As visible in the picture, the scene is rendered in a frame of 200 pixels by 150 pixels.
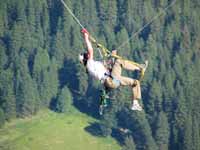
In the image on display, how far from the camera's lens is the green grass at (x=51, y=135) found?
10756cm

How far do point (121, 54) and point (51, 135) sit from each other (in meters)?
32.0

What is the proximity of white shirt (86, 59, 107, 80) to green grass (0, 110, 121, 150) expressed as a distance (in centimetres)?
6857

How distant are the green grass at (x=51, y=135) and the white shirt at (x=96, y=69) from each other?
68.6m

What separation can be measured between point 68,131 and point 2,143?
812 cm

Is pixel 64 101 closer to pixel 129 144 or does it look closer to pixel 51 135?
pixel 51 135

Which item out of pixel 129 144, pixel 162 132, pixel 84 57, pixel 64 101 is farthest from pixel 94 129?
pixel 84 57

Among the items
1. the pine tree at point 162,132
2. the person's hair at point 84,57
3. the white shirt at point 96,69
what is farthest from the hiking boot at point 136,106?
the pine tree at point 162,132

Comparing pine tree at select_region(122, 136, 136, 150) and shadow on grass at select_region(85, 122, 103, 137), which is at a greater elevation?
shadow on grass at select_region(85, 122, 103, 137)

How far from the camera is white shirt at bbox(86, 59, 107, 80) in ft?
125

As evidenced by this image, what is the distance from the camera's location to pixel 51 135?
10981 centimetres

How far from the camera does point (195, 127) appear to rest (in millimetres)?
115438

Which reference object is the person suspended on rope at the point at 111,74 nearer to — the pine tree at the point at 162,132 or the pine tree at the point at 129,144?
the pine tree at the point at 129,144

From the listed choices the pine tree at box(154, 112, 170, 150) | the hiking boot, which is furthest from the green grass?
the hiking boot

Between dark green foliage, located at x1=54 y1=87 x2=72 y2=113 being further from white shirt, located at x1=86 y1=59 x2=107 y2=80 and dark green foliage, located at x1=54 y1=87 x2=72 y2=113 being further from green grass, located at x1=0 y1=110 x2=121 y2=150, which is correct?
white shirt, located at x1=86 y1=59 x2=107 y2=80
